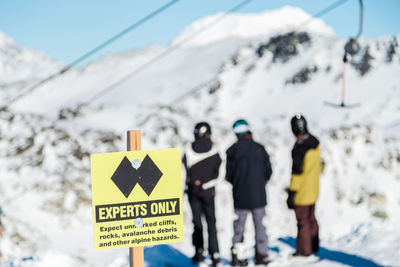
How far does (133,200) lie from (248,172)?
2.50 meters

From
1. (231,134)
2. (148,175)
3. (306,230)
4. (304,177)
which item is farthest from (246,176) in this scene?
(231,134)

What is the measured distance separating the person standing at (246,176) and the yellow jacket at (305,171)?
1.09 ft

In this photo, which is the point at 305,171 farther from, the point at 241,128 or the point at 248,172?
the point at 241,128

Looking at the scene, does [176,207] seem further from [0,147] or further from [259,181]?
[0,147]

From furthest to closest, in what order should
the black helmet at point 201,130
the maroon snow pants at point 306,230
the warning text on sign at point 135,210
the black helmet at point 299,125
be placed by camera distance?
the maroon snow pants at point 306,230
the black helmet at point 201,130
the black helmet at point 299,125
the warning text on sign at point 135,210

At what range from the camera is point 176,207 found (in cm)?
271

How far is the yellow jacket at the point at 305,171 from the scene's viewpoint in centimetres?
488

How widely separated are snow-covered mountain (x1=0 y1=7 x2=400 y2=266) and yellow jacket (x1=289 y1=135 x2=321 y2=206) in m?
0.81

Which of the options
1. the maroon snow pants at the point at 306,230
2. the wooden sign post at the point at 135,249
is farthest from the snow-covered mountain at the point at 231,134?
the wooden sign post at the point at 135,249

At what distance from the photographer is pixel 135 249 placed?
2691 mm

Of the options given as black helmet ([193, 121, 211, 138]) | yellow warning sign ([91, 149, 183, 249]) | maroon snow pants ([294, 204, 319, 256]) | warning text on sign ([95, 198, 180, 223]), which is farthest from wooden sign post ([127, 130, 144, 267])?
maroon snow pants ([294, 204, 319, 256])

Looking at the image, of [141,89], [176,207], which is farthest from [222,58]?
[176,207]

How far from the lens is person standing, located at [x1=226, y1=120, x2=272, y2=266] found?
493 centimetres

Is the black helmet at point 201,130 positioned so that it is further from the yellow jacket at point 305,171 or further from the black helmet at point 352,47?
the black helmet at point 352,47
